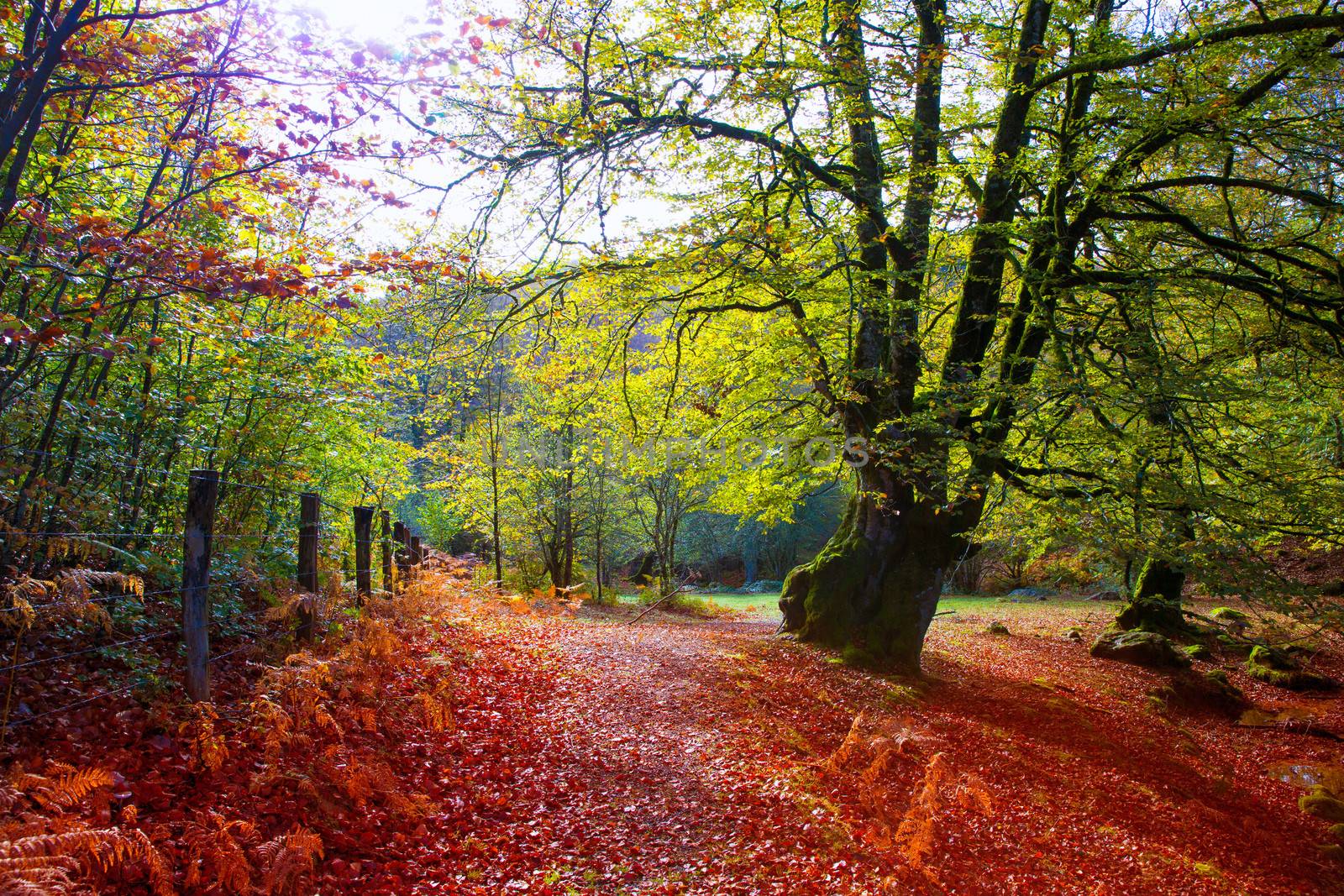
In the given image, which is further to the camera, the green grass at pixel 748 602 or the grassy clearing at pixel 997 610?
the green grass at pixel 748 602

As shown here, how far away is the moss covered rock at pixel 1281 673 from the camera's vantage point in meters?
11.0

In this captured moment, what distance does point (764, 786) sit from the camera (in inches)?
205

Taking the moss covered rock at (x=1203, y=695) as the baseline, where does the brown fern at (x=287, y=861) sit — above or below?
above

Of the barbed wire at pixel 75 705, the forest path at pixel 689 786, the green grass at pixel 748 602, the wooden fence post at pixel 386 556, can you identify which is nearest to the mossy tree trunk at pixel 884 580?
the forest path at pixel 689 786

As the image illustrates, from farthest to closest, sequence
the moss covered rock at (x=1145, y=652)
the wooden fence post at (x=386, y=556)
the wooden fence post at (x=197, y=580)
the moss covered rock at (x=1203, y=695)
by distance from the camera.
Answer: the moss covered rock at (x=1145, y=652) → the moss covered rock at (x=1203, y=695) → the wooden fence post at (x=386, y=556) → the wooden fence post at (x=197, y=580)

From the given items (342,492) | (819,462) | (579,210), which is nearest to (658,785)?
(579,210)

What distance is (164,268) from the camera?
152 inches

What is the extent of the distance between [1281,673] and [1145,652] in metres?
1.98

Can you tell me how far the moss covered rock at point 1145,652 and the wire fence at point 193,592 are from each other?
1255 centimetres

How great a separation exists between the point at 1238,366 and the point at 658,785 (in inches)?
374

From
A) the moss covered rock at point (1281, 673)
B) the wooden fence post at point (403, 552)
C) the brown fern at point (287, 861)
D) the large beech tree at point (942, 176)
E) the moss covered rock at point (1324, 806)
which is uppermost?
the large beech tree at point (942, 176)

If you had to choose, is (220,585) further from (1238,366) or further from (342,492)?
(1238,366)

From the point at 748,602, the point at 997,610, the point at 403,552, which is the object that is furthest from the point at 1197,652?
the point at 403,552

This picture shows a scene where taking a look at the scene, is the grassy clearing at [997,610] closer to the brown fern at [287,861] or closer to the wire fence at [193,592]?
the wire fence at [193,592]
